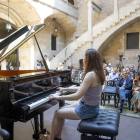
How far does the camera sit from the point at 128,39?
12375 mm

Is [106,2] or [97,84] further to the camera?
[106,2]

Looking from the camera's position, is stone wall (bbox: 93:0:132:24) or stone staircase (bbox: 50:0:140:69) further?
stone wall (bbox: 93:0:132:24)

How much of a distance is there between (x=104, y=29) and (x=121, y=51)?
2.71m

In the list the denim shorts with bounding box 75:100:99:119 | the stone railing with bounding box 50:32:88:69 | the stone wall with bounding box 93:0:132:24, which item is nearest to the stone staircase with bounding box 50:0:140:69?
the stone railing with bounding box 50:32:88:69

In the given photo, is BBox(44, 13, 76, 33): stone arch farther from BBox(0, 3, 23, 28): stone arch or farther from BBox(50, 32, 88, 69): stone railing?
BBox(0, 3, 23, 28): stone arch

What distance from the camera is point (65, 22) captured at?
13297mm

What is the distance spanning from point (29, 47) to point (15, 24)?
1.73 meters

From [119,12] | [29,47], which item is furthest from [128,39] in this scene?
[29,47]

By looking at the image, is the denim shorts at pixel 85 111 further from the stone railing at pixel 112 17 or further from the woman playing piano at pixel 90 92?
the stone railing at pixel 112 17

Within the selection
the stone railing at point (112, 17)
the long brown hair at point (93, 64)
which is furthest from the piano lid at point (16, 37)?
the stone railing at point (112, 17)

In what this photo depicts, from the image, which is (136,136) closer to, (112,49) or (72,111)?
(72,111)

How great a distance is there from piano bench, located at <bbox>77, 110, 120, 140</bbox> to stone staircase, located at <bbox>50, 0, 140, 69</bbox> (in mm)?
8903

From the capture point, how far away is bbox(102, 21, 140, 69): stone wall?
38.9ft

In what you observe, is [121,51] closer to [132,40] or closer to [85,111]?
[132,40]
